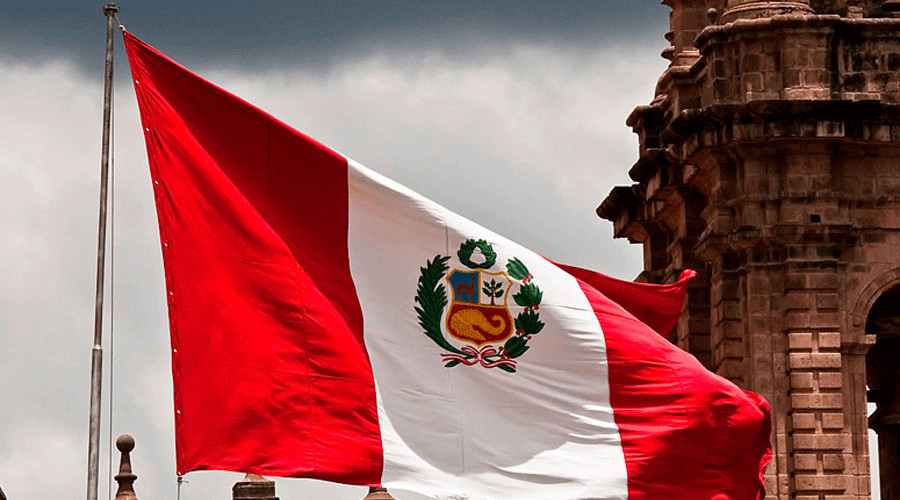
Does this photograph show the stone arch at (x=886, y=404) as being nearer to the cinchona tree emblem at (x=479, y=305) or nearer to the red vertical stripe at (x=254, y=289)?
the cinchona tree emblem at (x=479, y=305)

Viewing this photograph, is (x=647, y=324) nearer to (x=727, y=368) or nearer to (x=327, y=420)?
(x=327, y=420)

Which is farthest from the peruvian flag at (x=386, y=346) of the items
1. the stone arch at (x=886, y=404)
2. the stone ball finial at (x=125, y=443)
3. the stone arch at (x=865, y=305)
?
the stone arch at (x=886, y=404)

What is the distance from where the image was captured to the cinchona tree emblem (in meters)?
21.1

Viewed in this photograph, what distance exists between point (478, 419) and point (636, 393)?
4.94ft

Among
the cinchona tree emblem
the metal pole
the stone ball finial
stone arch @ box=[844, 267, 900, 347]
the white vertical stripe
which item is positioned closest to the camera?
the metal pole

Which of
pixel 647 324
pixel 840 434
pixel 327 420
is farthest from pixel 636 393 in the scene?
pixel 840 434

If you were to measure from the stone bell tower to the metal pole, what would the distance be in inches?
859

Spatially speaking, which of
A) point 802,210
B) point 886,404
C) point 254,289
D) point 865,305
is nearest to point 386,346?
point 254,289

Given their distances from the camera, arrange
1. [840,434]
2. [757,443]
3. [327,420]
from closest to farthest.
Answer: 1. [327,420]
2. [757,443]
3. [840,434]

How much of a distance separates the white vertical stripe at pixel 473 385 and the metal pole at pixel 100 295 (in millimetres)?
2723

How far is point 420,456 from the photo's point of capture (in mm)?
20656

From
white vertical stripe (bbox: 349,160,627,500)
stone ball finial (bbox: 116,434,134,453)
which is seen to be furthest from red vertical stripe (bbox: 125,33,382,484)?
stone ball finial (bbox: 116,434,134,453)

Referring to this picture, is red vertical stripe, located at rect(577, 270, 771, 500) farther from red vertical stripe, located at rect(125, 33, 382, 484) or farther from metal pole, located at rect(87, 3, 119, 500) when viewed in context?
metal pole, located at rect(87, 3, 119, 500)

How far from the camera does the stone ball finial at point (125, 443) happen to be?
31.8 metres
